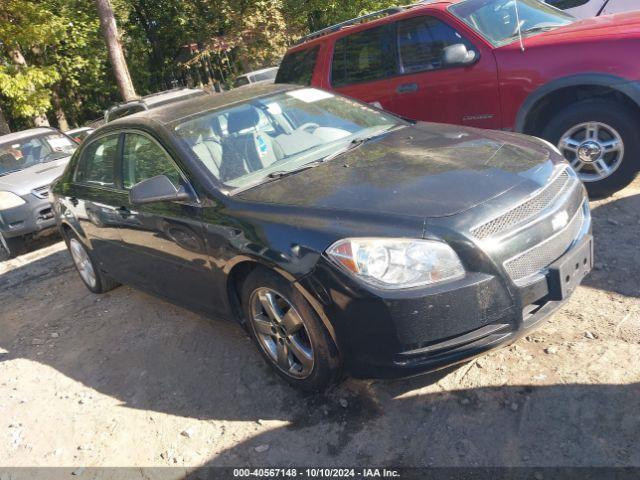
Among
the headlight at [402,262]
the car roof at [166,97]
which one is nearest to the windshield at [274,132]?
the headlight at [402,262]

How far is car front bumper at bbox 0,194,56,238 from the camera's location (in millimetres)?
7789

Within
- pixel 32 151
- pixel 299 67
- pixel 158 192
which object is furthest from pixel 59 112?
pixel 158 192

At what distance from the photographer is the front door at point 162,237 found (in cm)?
350

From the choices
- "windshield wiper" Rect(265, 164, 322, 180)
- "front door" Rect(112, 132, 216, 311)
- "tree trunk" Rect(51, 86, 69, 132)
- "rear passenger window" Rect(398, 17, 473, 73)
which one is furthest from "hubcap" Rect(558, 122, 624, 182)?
"tree trunk" Rect(51, 86, 69, 132)

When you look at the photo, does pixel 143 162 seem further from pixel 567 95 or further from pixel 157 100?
pixel 157 100

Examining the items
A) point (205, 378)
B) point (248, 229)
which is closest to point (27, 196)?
point (205, 378)

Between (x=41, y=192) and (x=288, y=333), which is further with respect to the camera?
(x=41, y=192)

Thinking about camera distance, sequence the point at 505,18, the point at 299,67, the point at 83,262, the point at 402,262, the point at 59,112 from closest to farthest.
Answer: the point at 402,262 < the point at 505,18 < the point at 83,262 < the point at 299,67 < the point at 59,112

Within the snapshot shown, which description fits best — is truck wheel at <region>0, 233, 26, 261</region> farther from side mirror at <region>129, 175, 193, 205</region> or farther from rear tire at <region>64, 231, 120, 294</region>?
side mirror at <region>129, 175, 193, 205</region>

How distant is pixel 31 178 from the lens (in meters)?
A: 8.24

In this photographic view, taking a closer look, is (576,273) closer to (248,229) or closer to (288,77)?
(248,229)

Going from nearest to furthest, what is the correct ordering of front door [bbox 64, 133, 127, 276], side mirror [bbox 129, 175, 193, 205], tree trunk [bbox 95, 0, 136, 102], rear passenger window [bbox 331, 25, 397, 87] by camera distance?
side mirror [bbox 129, 175, 193, 205]
front door [bbox 64, 133, 127, 276]
rear passenger window [bbox 331, 25, 397, 87]
tree trunk [bbox 95, 0, 136, 102]

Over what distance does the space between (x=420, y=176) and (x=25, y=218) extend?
659cm

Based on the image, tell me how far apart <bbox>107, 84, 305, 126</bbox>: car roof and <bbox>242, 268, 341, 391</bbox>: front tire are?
1407mm
